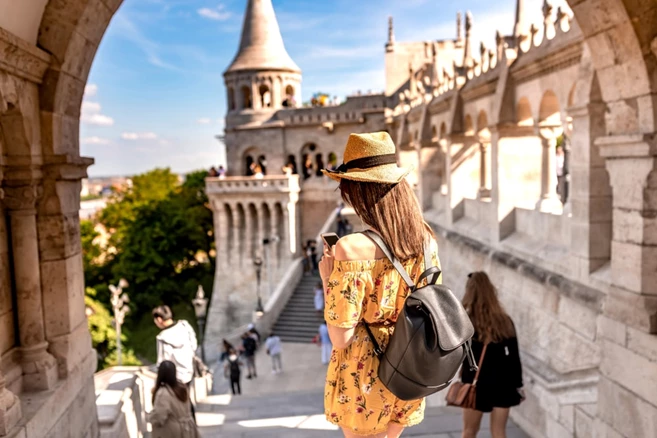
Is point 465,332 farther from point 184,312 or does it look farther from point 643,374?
point 184,312

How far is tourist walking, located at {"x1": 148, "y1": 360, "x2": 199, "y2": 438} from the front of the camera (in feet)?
14.6

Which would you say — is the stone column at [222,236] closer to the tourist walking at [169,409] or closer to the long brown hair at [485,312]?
the tourist walking at [169,409]

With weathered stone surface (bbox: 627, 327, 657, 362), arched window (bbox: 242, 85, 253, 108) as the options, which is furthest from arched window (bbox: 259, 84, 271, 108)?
weathered stone surface (bbox: 627, 327, 657, 362)

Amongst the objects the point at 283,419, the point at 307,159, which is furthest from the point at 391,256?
the point at 307,159

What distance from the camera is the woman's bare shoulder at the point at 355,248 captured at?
228 centimetres

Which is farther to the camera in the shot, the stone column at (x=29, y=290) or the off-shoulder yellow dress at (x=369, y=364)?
the stone column at (x=29, y=290)

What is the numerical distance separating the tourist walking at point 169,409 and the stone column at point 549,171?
5.78 meters

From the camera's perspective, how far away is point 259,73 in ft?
111

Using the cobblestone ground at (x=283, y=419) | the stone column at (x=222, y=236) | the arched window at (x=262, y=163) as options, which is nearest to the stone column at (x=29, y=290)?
the cobblestone ground at (x=283, y=419)

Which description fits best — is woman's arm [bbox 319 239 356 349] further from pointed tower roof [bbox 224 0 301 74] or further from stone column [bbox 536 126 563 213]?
pointed tower roof [bbox 224 0 301 74]

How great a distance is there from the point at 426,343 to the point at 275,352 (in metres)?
13.5

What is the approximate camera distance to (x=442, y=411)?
6.11m

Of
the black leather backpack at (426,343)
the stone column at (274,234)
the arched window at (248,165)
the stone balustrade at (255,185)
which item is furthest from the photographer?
the arched window at (248,165)

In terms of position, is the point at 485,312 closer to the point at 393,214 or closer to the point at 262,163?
the point at 393,214
